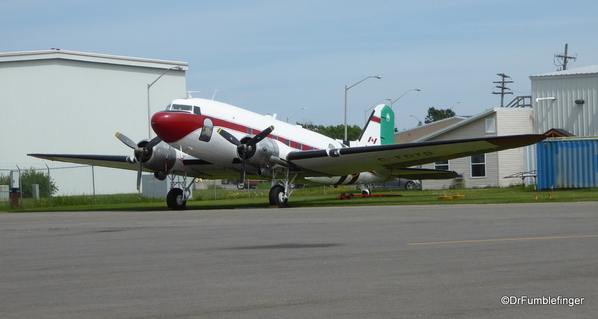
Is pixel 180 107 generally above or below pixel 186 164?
above

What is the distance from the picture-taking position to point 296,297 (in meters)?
6.66

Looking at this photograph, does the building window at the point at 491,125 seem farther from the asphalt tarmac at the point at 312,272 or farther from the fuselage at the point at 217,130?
the asphalt tarmac at the point at 312,272

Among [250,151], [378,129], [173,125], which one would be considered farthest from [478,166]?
[173,125]

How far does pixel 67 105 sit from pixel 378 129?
38639 mm

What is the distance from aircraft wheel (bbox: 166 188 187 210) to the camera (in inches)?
1048

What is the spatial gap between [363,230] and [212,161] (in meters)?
12.8

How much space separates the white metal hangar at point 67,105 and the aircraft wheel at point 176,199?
3158 centimetres

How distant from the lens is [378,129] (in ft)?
111

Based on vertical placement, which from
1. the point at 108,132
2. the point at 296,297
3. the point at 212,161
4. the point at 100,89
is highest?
the point at 100,89

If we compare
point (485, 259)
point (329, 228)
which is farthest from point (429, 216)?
point (485, 259)

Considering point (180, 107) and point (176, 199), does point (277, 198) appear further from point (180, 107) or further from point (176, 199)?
point (180, 107)

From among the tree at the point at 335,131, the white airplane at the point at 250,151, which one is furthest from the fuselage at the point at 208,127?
the tree at the point at 335,131

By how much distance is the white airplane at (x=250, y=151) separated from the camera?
24.1m

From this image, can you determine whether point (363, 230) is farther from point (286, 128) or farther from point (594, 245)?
point (286, 128)
